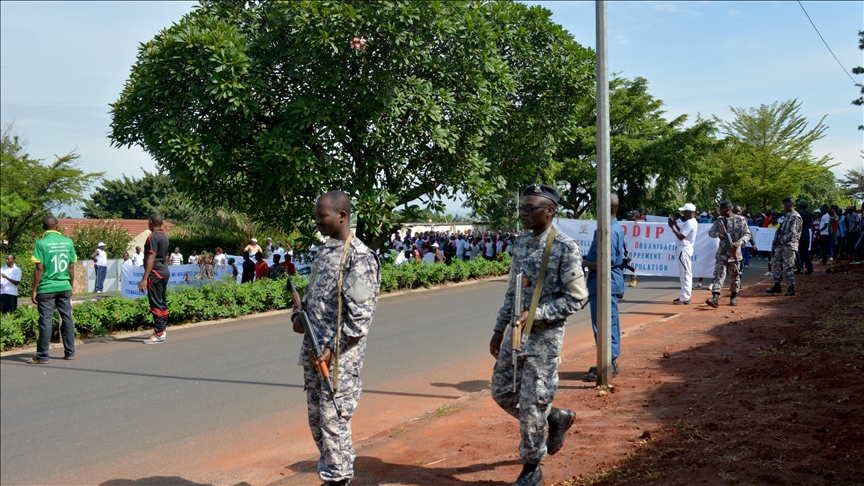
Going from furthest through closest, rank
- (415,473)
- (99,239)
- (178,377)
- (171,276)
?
1. (99,239)
2. (171,276)
3. (178,377)
4. (415,473)

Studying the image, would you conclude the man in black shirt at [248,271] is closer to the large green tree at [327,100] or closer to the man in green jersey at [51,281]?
the large green tree at [327,100]

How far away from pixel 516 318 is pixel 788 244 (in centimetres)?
1057

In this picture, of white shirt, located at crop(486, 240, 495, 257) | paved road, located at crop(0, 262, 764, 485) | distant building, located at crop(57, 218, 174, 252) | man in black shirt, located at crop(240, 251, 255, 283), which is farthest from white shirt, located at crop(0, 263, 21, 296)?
distant building, located at crop(57, 218, 174, 252)

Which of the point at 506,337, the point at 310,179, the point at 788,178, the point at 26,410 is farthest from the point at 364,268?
the point at 788,178

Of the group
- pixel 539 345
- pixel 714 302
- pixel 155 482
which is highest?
pixel 539 345

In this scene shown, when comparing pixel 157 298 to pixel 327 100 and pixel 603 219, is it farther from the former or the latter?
pixel 603 219

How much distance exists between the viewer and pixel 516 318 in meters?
4.37

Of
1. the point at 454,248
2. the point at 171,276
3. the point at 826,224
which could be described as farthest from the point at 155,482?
the point at 454,248

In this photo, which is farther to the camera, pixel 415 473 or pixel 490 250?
pixel 490 250

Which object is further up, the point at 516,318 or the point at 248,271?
the point at 516,318

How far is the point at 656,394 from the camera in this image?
658cm

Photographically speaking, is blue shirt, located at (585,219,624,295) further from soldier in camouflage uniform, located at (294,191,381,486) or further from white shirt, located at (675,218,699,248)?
white shirt, located at (675,218,699,248)

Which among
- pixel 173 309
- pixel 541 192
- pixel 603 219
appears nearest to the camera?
pixel 541 192

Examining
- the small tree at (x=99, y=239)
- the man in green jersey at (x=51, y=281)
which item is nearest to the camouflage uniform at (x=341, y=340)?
the man in green jersey at (x=51, y=281)
